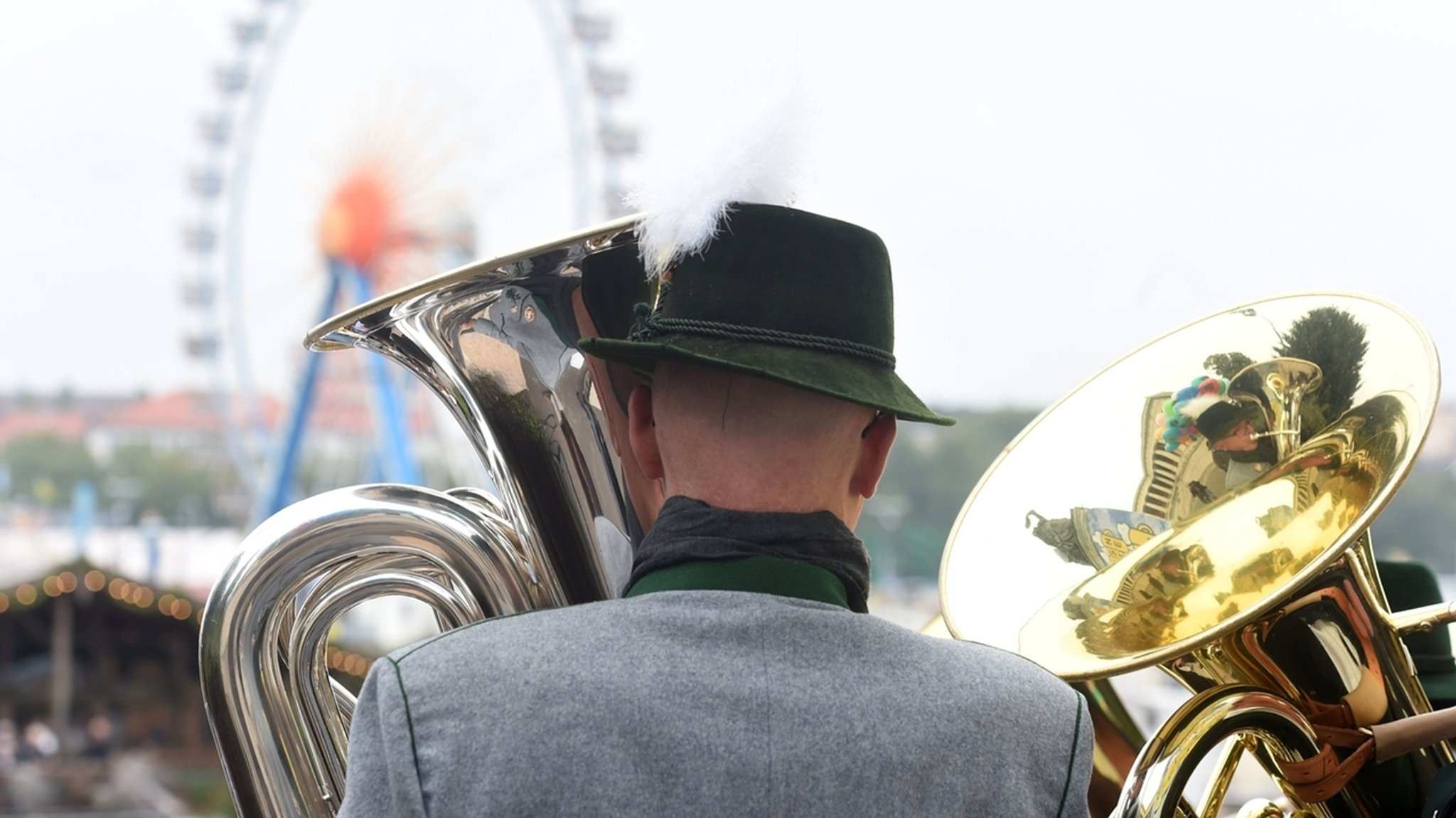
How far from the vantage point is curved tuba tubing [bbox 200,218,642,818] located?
4.39 ft

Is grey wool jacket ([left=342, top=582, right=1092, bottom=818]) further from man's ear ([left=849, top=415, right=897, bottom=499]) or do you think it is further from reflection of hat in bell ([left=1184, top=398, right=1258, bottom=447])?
reflection of hat in bell ([left=1184, top=398, right=1258, bottom=447])

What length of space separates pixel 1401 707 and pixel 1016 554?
448mm

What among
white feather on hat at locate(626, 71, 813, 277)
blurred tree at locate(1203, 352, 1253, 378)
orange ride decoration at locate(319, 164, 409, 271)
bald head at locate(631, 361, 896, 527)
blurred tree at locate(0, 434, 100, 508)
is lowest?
blurred tree at locate(1203, 352, 1253, 378)

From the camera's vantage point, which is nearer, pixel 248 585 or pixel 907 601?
pixel 248 585

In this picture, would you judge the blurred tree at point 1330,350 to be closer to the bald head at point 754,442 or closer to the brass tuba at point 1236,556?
the brass tuba at point 1236,556

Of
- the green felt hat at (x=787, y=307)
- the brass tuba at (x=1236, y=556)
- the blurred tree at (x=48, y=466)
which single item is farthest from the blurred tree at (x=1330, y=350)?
the blurred tree at (x=48, y=466)

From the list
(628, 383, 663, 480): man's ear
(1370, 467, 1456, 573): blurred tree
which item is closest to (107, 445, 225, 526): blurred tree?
(1370, 467, 1456, 573): blurred tree

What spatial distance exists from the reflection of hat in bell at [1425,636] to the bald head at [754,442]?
0.98m

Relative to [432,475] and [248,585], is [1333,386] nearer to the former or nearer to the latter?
[248,585]

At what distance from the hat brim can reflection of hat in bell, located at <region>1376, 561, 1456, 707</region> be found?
0.95 metres

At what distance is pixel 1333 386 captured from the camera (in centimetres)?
162

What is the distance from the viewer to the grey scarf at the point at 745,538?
3.34ft

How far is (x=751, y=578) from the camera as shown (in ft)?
3.32

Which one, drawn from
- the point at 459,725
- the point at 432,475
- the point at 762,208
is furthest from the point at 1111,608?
the point at 432,475
